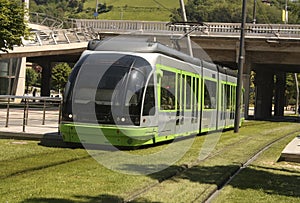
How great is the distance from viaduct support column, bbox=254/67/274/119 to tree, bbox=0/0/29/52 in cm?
3093

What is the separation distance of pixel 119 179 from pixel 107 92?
5142 mm

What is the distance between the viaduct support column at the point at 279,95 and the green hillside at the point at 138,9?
70.5 m

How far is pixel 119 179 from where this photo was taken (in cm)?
1088

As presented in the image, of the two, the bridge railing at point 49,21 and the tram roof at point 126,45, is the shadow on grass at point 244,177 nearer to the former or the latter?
the tram roof at point 126,45

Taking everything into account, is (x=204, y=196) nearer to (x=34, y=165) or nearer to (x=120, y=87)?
(x=34, y=165)

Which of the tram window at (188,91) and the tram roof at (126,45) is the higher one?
the tram roof at (126,45)

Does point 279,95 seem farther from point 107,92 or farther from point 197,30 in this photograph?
point 107,92

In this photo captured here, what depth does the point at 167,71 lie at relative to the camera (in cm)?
1792

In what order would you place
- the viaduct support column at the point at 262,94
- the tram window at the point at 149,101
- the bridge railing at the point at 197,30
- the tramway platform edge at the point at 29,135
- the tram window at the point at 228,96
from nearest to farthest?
the tram window at the point at 149,101
the tramway platform edge at the point at 29,135
the tram window at the point at 228,96
the bridge railing at the point at 197,30
the viaduct support column at the point at 262,94

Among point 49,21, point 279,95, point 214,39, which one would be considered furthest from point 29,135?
point 279,95

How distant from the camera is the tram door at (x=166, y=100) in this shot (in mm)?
17297

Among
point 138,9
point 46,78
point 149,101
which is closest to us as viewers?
point 149,101

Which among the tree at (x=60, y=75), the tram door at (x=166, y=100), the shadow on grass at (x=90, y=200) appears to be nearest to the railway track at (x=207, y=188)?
the shadow on grass at (x=90, y=200)

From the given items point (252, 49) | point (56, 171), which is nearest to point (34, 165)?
point (56, 171)
